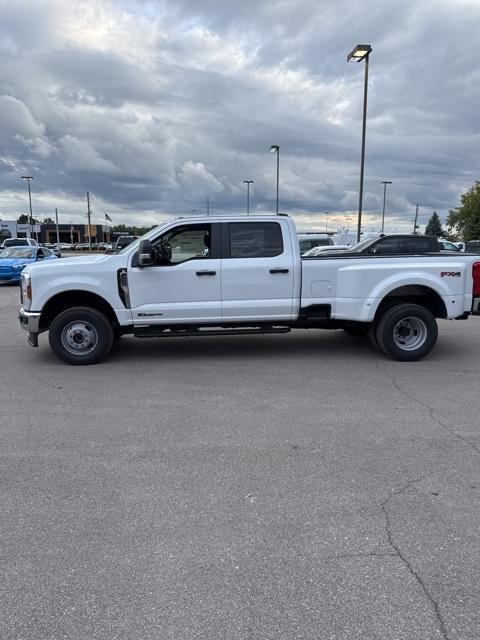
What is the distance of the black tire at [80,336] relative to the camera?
6852 millimetres

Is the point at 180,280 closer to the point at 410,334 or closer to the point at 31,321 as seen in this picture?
the point at 31,321

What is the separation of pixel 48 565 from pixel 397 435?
3.00 metres

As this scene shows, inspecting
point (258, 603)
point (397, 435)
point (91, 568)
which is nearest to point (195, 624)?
point (258, 603)

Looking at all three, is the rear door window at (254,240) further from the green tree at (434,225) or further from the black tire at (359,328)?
the green tree at (434,225)

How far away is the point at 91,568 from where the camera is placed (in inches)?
103

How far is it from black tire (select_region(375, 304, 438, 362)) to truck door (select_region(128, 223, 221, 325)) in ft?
7.98

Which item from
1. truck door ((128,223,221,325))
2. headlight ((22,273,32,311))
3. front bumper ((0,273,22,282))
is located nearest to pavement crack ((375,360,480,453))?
truck door ((128,223,221,325))

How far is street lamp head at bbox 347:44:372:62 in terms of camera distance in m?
16.8

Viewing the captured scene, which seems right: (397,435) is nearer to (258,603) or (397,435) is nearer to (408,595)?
(408,595)

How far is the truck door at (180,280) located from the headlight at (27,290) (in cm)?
139

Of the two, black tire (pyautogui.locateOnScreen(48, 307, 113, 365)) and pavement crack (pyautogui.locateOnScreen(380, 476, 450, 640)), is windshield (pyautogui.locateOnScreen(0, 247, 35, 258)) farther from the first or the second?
pavement crack (pyautogui.locateOnScreen(380, 476, 450, 640))

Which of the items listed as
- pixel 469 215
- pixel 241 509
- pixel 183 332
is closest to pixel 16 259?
pixel 183 332

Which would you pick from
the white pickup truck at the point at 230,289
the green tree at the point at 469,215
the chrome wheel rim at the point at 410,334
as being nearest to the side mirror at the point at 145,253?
the white pickup truck at the point at 230,289

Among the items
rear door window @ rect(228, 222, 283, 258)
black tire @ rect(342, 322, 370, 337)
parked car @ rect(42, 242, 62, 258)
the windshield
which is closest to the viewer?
rear door window @ rect(228, 222, 283, 258)
